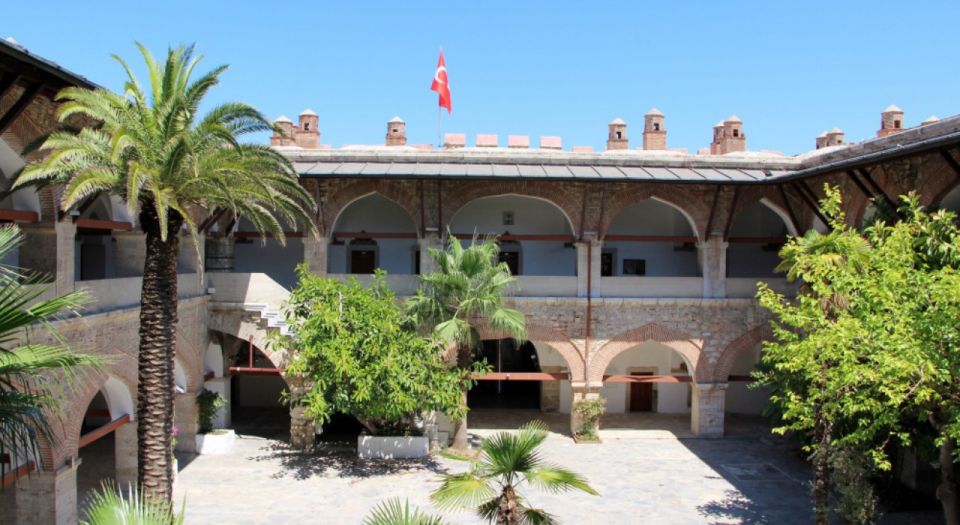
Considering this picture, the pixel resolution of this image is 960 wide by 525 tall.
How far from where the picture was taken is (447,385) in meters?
16.0

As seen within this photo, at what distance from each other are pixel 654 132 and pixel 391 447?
49.0 ft

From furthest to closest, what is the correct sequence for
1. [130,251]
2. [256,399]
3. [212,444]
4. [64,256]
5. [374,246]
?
1. [256,399]
2. [374,246]
3. [212,444]
4. [130,251]
5. [64,256]

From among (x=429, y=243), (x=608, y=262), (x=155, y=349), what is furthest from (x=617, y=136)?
(x=155, y=349)

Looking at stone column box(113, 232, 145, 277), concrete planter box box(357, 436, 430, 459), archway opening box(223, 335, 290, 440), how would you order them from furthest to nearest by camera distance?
archway opening box(223, 335, 290, 440)
concrete planter box box(357, 436, 430, 459)
stone column box(113, 232, 145, 277)

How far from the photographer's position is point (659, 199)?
731 inches

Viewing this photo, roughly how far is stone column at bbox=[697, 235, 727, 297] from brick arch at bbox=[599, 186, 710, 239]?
39cm

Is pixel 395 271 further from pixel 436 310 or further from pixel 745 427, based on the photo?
pixel 745 427

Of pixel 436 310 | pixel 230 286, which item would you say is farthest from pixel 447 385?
pixel 230 286

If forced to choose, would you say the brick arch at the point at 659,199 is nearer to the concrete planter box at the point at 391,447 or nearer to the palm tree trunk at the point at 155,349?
the concrete planter box at the point at 391,447

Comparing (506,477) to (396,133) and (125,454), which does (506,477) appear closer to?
(125,454)

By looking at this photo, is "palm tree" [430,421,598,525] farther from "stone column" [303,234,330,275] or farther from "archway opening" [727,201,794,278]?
"archway opening" [727,201,794,278]

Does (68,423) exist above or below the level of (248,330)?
below

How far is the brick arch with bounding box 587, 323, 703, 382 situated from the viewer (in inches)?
740

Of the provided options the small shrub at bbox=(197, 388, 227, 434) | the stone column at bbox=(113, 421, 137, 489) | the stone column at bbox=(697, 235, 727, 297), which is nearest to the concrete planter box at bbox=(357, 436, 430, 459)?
the small shrub at bbox=(197, 388, 227, 434)
